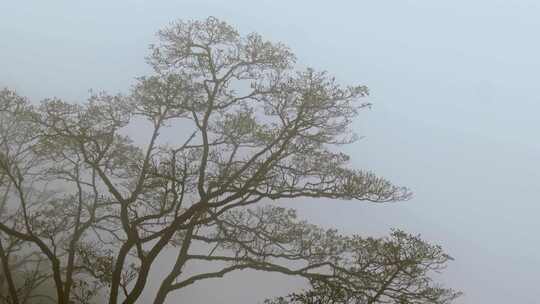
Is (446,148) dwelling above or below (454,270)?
above

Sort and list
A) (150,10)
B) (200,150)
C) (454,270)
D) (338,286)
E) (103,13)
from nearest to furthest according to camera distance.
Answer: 1. (338,286)
2. (200,150)
3. (454,270)
4. (103,13)
5. (150,10)

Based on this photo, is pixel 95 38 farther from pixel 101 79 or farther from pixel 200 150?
pixel 200 150

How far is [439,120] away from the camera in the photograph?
7490 inches

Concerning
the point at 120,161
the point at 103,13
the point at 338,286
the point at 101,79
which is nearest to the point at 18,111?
the point at 120,161

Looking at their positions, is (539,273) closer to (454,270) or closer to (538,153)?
(454,270)

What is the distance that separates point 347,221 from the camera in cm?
6400

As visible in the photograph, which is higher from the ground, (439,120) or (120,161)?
(439,120)

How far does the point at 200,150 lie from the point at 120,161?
5.33 feet

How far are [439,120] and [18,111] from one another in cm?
19278

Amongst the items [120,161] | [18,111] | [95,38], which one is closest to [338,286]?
[120,161]

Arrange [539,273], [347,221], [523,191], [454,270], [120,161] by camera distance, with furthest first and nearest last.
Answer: [523,191]
[539,273]
[454,270]
[347,221]
[120,161]

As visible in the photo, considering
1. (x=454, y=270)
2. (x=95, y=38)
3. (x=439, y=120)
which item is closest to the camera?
(x=454, y=270)

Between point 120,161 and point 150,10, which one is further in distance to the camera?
point 150,10

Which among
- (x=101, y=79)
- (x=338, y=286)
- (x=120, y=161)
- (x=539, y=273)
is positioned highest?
(x=101, y=79)
